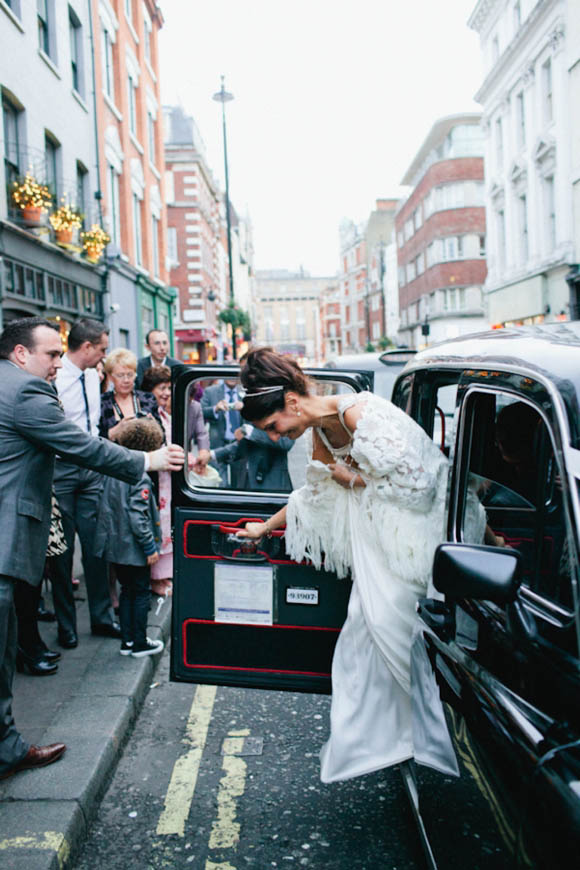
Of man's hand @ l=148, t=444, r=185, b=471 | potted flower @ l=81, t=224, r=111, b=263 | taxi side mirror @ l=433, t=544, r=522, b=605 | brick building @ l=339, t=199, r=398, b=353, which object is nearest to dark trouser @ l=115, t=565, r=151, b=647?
man's hand @ l=148, t=444, r=185, b=471

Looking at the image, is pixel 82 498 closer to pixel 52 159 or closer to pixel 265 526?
pixel 265 526

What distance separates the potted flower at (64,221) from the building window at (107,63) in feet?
24.6

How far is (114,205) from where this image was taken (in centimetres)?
2173

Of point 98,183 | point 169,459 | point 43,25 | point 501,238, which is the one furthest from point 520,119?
point 169,459

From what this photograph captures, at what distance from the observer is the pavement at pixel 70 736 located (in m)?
2.96

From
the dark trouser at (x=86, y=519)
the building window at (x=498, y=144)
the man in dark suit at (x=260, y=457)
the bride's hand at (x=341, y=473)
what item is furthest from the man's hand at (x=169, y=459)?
the building window at (x=498, y=144)

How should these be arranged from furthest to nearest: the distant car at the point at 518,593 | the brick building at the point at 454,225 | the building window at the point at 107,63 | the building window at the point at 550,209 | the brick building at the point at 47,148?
1. the brick building at the point at 454,225
2. the building window at the point at 550,209
3. the building window at the point at 107,63
4. the brick building at the point at 47,148
5. the distant car at the point at 518,593

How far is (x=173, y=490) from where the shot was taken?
3.62 m

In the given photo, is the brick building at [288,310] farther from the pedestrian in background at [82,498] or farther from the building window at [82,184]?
the pedestrian in background at [82,498]

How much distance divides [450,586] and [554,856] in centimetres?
67

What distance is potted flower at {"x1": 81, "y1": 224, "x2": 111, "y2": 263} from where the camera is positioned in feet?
53.6

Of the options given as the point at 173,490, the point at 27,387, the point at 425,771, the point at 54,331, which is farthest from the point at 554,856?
the point at 54,331

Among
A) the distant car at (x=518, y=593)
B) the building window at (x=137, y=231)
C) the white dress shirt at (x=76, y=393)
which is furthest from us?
the building window at (x=137, y=231)

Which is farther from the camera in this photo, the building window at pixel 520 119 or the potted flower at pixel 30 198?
the building window at pixel 520 119
